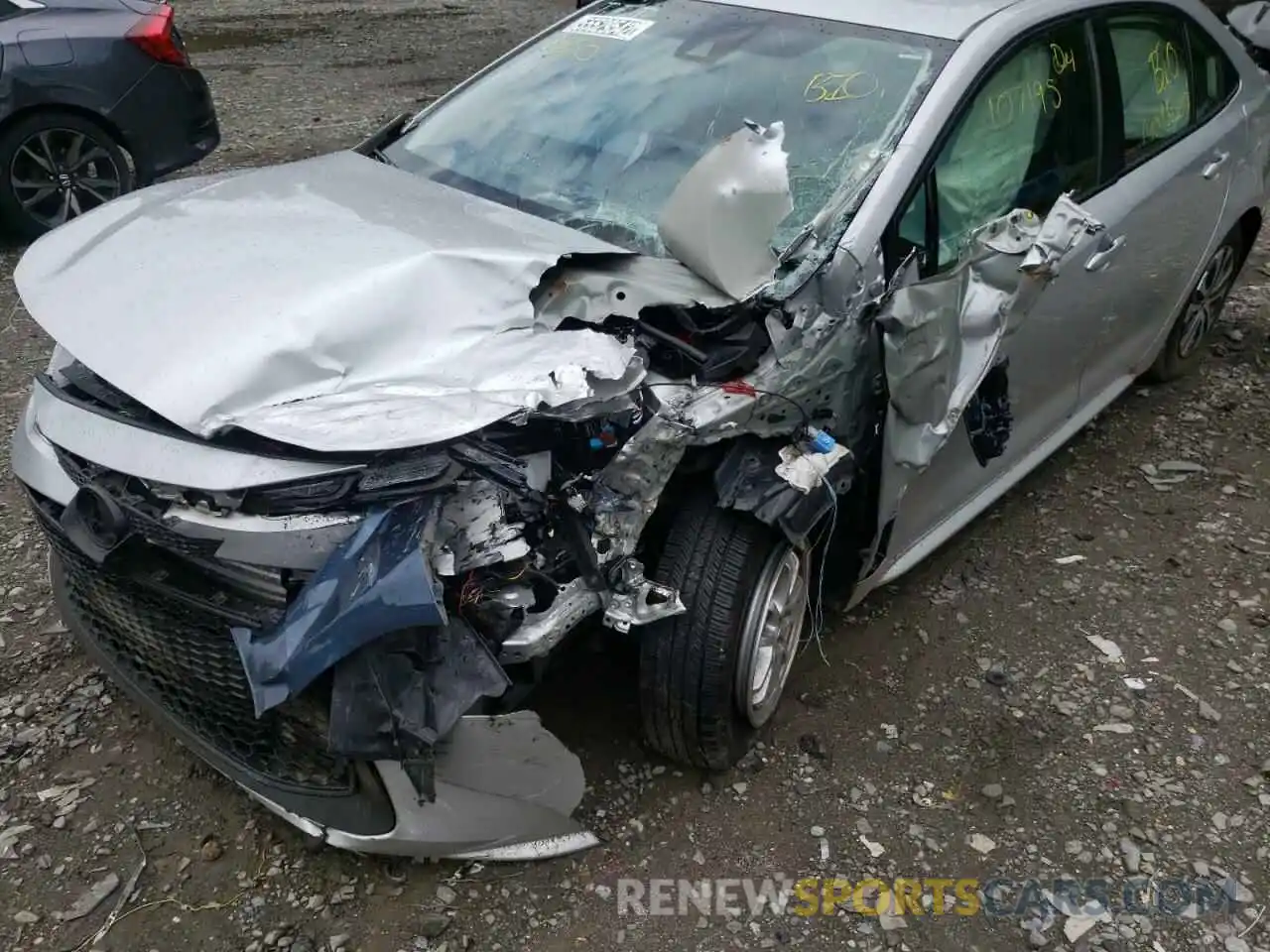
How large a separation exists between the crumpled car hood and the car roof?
106 cm

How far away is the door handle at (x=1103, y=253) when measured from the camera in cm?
286

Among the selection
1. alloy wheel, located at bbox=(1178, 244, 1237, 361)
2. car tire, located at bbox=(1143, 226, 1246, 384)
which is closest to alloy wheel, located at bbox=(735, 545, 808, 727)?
car tire, located at bbox=(1143, 226, 1246, 384)

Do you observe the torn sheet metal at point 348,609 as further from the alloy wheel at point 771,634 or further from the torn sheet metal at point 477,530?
the alloy wheel at point 771,634

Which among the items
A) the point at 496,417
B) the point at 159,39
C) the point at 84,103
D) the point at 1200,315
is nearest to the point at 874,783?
the point at 496,417

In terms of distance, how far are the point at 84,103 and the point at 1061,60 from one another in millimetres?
4717

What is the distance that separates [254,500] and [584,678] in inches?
43.8

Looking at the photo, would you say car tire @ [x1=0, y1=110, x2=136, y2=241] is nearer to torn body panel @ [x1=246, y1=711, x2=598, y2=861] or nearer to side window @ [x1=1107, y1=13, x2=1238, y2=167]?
torn body panel @ [x1=246, y1=711, x2=598, y2=861]

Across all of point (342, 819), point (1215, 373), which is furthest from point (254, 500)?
point (1215, 373)

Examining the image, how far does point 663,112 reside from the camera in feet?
9.21

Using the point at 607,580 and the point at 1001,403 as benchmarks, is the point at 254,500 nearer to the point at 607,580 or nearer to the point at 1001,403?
the point at 607,580

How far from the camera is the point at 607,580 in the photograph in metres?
2.07

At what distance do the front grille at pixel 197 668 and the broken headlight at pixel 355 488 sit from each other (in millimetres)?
186

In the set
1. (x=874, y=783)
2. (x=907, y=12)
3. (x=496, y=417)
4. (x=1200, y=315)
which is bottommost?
(x=874, y=783)

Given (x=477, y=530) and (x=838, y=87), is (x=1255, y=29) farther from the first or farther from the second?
(x=477, y=530)
